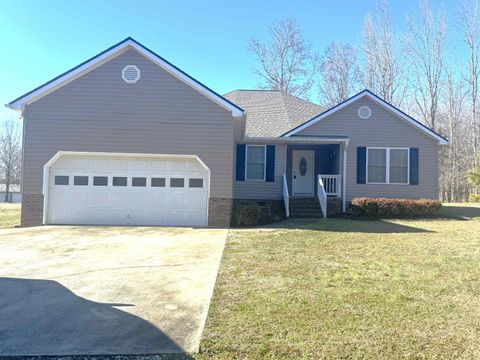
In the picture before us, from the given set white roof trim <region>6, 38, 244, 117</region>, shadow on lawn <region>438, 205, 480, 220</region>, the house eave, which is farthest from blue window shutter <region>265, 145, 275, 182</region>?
shadow on lawn <region>438, 205, 480, 220</region>

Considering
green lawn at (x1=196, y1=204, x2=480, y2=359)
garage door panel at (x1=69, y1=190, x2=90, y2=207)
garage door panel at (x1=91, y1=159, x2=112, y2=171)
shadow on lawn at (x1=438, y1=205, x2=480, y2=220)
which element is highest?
garage door panel at (x1=91, y1=159, x2=112, y2=171)

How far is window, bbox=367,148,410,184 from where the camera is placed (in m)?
15.6

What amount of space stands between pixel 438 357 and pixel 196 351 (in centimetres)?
224

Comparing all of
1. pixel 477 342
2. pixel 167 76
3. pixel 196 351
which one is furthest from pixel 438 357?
pixel 167 76

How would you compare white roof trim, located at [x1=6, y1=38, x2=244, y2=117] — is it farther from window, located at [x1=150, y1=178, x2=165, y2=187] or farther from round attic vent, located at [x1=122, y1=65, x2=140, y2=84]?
window, located at [x1=150, y1=178, x2=165, y2=187]

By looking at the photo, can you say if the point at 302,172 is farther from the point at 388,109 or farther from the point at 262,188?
the point at 388,109

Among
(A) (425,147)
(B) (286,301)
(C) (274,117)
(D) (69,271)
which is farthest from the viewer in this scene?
(C) (274,117)

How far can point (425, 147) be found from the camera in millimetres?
15727

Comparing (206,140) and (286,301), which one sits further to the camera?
(206,140)

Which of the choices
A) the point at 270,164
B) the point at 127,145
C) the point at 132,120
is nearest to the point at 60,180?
the point at 127,145

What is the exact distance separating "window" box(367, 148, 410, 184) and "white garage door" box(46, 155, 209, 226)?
25.0 feet

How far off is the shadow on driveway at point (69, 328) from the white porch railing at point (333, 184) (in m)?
11.8

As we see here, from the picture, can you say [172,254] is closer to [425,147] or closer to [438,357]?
[438,357]

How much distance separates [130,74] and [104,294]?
8.99 m
